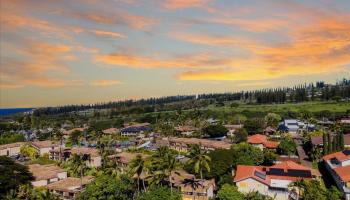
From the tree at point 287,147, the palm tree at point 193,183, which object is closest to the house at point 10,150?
the palm tree at point 193,183

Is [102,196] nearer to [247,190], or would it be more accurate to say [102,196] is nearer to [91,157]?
[247,190]

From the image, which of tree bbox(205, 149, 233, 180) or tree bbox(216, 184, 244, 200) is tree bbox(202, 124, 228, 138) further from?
tree bbox(216, 184, 244, 200)

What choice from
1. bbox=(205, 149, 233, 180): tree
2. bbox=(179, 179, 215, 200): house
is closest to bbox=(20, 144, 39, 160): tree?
bbox=(205, 149, 233, 180): tree

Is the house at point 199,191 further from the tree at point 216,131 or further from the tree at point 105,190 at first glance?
the tree at point 216,131

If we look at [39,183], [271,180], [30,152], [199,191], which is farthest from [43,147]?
[271,180]

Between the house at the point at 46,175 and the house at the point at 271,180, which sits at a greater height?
the house at the point at 271,180
